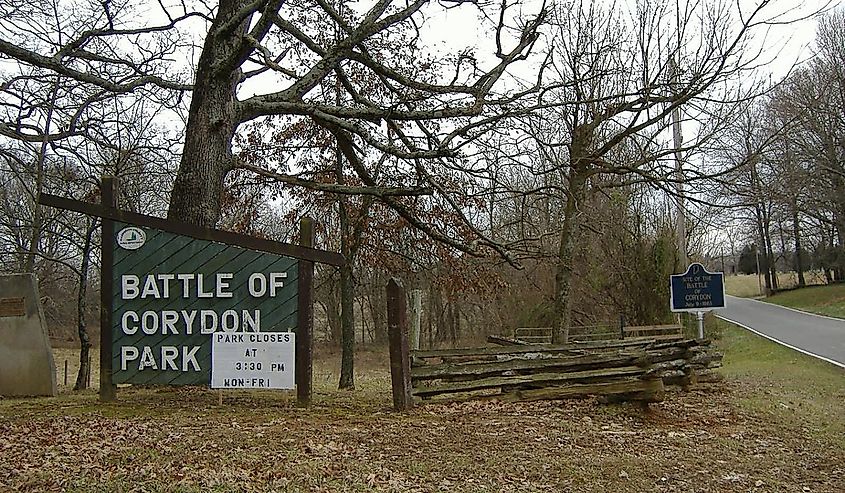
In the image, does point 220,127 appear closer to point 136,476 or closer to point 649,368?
point 136,476

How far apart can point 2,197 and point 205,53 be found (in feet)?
33.6

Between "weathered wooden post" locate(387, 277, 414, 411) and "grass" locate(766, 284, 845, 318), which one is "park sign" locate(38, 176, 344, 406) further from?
"grass" locate(766, 284, 845, 318)

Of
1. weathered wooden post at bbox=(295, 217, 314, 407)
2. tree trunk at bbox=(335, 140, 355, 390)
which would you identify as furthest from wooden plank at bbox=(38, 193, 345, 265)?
tree trunk at bbox=(335, 140, 355, 390)

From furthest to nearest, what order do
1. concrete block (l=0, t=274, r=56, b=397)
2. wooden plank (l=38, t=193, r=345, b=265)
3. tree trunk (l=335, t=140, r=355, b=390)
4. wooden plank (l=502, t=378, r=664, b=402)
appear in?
tree trunk (l=335, t=140, r=355, b=390), concrete block (l=0, t=274, r=56, b=397), wooden plank (l=502, t=378, r=664, b=402), wooden plank (l=38, t=193, r=345, b=265)

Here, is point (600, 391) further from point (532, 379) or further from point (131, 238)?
point (131, 238)

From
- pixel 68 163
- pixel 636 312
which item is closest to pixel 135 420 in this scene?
pixel 68 163

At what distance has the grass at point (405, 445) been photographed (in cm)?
619

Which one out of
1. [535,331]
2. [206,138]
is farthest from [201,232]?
[535,331]

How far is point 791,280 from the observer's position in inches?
2419

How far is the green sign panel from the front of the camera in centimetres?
919

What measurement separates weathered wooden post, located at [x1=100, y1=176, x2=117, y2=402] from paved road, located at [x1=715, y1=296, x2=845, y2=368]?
16.2m

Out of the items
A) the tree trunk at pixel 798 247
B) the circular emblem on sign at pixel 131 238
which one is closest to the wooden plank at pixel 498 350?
the circular emblem on sign at pixel 131 238

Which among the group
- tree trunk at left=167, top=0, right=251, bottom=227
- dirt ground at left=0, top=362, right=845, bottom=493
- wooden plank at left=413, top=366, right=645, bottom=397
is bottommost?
dirt ground at left=0, top=362, right=845, bottom=493

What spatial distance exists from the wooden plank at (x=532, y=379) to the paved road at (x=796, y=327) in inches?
431
